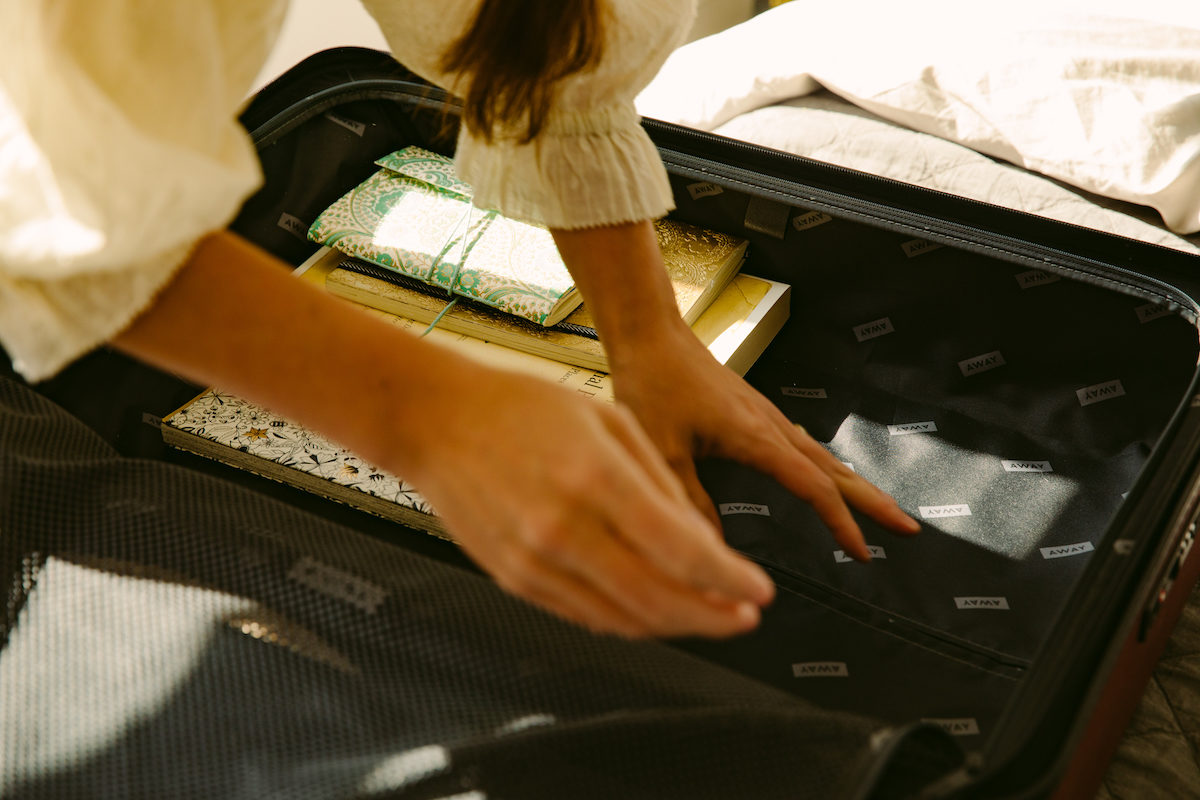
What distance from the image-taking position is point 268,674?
337mm

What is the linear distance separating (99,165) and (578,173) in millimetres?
274

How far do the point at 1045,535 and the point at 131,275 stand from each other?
52 cm

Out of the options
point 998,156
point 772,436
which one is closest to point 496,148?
point 772,436

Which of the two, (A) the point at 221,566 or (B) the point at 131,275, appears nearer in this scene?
(B) the point at 131,275

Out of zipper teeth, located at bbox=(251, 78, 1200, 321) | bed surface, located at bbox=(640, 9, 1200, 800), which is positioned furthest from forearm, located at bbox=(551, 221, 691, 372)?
bed surface, located at bbox=(640, 9, 1200, 800)

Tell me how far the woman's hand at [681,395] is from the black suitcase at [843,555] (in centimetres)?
9

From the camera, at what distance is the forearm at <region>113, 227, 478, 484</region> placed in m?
0.25

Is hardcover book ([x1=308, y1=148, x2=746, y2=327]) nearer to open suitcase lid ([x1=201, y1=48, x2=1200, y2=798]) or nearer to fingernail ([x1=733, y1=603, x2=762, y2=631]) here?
open suitcase lid ([x1=201, y1=48, x2=1200, y2=798])

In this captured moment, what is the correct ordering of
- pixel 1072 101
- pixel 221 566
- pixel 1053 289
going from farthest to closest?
pixel 1072 101
pixel 1053 289
pixel 221 566

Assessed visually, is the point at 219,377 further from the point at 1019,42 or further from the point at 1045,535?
the point at 1019,42

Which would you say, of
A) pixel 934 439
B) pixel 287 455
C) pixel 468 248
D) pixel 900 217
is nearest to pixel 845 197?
pixel 900 217

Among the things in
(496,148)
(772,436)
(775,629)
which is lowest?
(775,629)

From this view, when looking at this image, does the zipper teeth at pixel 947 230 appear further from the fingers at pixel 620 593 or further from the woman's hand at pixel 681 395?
the fingers at pixel 620 593

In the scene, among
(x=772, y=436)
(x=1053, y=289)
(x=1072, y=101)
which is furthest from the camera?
(x=1072, y=101)
